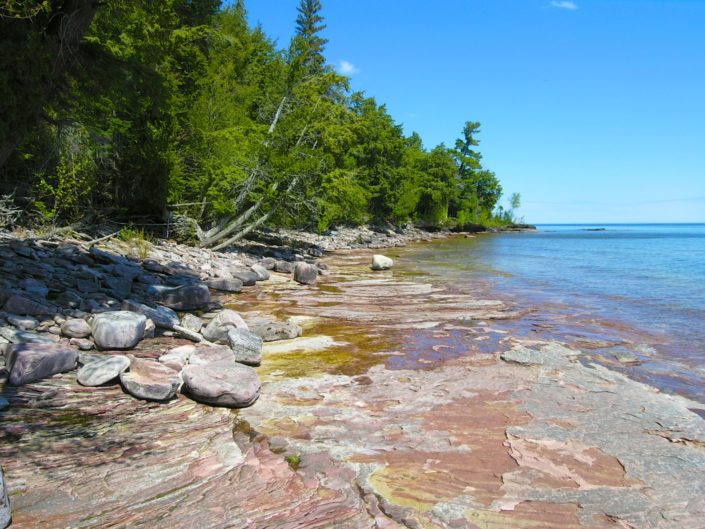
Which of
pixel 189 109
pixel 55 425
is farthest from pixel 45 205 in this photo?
pixel 55 425

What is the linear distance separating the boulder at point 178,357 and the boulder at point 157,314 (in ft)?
3.36

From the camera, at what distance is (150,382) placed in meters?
4.99

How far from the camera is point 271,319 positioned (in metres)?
9.37

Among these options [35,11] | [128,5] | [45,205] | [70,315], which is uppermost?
[128,5]

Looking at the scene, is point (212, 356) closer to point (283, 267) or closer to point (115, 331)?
point (115, 331)

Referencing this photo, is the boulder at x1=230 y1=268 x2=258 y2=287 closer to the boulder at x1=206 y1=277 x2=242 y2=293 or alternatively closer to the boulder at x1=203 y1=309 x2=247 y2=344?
the boulder at x1=206 y1=277 x2=242 y2=293

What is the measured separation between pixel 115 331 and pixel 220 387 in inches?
85.3

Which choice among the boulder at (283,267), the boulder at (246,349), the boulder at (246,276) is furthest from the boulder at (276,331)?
the boulder at (283,267)

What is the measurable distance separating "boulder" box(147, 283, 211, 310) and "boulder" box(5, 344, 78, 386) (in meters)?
4.10

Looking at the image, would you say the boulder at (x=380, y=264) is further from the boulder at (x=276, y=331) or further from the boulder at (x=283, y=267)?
the boulder at (x=276, y=331)

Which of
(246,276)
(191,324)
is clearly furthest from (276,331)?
A: (246,276)

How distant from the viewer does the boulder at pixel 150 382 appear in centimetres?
490

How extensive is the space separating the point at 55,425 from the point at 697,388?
7.48 metres

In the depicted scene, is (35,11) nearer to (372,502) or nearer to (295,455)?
(295,455)
